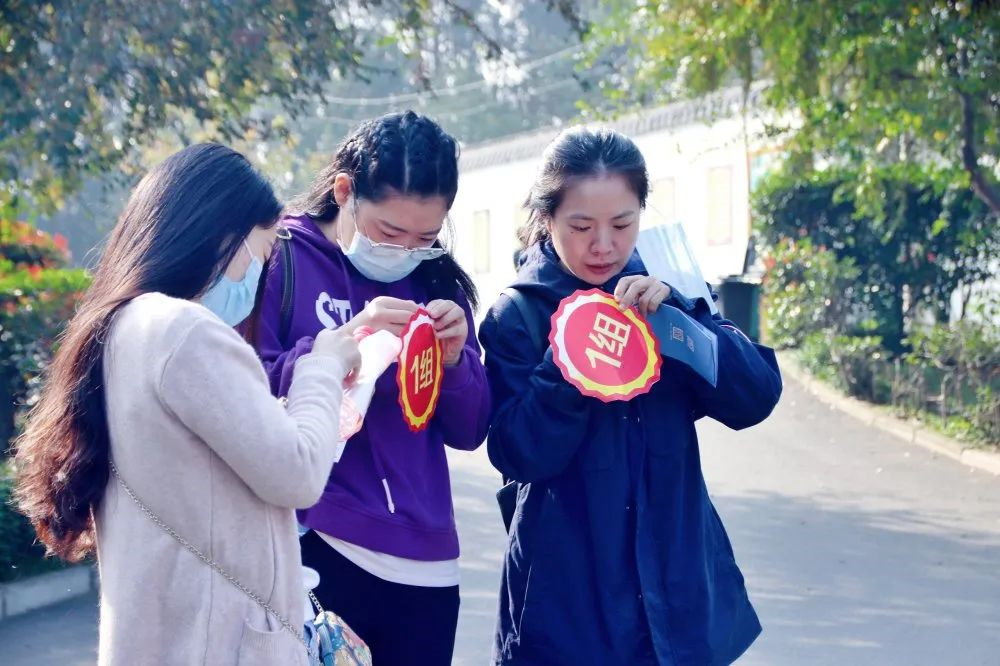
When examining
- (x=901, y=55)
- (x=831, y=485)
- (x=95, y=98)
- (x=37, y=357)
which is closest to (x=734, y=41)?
(x=901, y=55)

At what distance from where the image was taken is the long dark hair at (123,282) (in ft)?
6.63

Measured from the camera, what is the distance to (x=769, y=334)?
52.2 feet

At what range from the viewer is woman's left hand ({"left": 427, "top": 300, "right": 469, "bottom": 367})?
253 centimetres

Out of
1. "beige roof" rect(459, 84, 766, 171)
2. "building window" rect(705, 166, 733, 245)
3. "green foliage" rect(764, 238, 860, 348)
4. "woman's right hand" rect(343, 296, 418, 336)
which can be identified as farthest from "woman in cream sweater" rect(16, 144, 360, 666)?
"building window" rect(705, 166, 733, 245)

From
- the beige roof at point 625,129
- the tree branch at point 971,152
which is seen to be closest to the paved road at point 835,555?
the tree branch at point 971,152

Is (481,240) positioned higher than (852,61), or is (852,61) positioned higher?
(481,240)

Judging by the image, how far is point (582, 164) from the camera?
8.67 feet

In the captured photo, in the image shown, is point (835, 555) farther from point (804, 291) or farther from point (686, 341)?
point (804, 291)

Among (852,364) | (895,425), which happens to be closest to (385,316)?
(895,425)

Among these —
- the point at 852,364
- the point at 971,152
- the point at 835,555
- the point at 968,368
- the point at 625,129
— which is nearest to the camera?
the point at 835,555

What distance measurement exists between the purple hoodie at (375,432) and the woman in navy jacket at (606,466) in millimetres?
104

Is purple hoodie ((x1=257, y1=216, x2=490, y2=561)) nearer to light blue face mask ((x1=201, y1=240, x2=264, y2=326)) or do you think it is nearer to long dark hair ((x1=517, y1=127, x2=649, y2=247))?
light blue face mask ((x1=201, y1=240, x2=264, y2=326))

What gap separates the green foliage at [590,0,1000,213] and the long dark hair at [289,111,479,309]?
232 inches

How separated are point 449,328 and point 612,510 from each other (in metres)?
0.51
